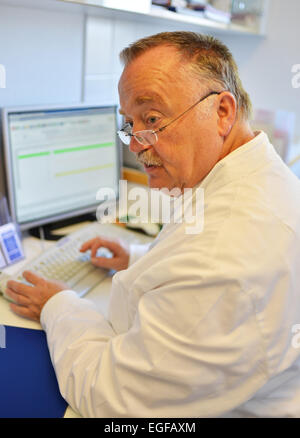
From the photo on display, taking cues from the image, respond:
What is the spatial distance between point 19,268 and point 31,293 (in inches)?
7.8

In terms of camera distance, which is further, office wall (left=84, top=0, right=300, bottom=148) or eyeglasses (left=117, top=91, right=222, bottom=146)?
office wall (left=84, top=0, right=300, bottom=148)

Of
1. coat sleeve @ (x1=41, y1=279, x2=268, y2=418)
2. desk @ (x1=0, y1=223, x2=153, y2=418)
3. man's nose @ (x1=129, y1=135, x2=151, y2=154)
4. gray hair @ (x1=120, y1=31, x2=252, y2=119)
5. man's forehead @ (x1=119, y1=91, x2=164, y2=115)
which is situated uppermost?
gray hair @ (x1=120, y1=31, x2=252, y2=119)

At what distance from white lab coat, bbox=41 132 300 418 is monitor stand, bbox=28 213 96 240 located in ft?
2.19

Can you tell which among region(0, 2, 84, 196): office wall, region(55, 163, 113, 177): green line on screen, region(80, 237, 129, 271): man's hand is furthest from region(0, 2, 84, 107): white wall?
region(80, 237, 129, 271): man's hand

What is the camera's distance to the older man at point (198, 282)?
676 mm

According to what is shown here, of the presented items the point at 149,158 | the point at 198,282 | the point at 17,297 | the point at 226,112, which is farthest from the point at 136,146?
the point at 17,297

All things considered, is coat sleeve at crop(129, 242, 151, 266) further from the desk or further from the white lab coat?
the white lab coat

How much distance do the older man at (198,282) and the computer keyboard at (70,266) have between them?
0.59 feet

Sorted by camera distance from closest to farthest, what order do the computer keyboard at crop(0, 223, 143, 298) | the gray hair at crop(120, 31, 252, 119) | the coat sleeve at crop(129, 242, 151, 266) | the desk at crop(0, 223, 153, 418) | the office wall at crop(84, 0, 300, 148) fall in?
1. the gray hair at crop(120, 31, 252, 119)
2. the desk at crop(0, 223, 153, 418)
3. the computer keyboard at crop(0, 223, 143, 298)
4. the coat sleeve at crop(129, 242, 151, 266)
5. the office wall at crop(84, 0, 300, 148)

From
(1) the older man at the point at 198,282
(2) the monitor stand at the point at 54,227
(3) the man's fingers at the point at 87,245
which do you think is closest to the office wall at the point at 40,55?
(2) the monitor stand at the point at 54,227

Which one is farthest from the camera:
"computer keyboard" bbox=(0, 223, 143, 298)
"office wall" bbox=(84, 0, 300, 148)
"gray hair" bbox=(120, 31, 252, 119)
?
"office wall" bbox=(84, 0, 300, 148)

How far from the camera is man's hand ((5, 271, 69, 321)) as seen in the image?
1003 millimetres

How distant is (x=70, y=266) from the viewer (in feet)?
4.00

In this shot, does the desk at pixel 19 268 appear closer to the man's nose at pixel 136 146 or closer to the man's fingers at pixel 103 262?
the man's fingers at pixel 103 262
